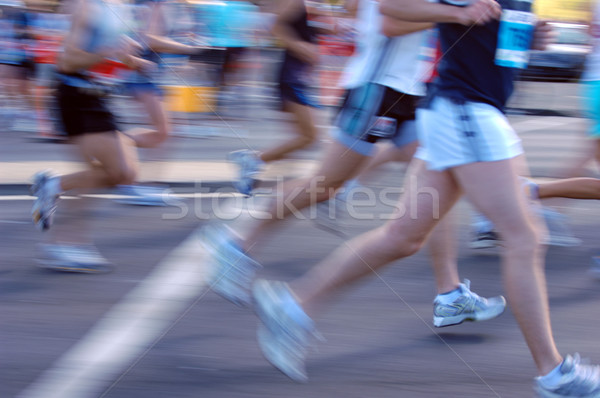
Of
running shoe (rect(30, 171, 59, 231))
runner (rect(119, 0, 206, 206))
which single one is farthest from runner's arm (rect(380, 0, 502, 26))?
runner (rect(119, 0, 206, 206))

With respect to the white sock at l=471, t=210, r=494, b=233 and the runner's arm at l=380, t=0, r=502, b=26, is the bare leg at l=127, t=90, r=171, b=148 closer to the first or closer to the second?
the white sock at l=471, t=210, r=494, b=233

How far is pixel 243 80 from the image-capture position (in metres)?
11.7

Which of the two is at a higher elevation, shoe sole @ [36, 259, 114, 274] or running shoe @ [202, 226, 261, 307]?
running shoe @ [202, 226, 261, 307]

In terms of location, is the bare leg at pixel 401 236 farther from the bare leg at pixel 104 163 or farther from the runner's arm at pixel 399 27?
the bare leg at pixel 104 163

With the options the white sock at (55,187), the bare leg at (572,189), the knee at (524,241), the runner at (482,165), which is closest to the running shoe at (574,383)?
the runner at (482,165)

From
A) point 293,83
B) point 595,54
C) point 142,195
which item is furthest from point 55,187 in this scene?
point 595,54

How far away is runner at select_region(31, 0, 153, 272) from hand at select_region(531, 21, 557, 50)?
2208 mm

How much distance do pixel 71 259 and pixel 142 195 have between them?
68.6 inches

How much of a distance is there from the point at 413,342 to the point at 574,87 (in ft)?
41.1

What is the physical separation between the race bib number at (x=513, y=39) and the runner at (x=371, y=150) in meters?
0.83

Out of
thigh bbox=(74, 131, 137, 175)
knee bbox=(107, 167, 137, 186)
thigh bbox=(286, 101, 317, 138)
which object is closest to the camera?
thigh bbox=(74, 131, 137, 175)

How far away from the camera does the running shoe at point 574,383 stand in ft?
9.47

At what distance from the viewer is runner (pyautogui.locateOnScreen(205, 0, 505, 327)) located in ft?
12.5

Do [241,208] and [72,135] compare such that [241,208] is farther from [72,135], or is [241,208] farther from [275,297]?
[275,297]
